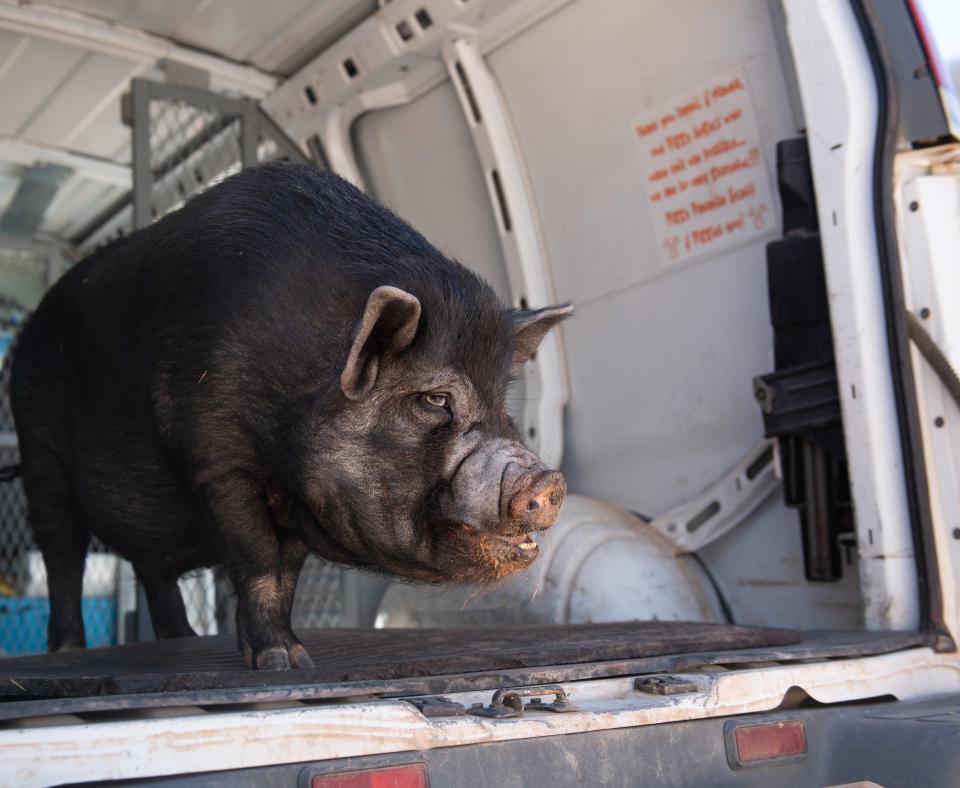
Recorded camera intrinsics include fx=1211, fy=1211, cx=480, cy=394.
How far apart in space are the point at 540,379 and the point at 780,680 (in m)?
2.07

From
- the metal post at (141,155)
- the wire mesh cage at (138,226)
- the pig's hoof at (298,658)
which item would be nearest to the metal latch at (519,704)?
the pig's hoof at (298,658)

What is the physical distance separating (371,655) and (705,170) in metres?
1.94

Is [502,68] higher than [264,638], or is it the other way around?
[502,68]

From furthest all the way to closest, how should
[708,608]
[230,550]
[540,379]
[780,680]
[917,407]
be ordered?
[540,379] < [708,608] < [917,407] < [230,550] < [780,680]

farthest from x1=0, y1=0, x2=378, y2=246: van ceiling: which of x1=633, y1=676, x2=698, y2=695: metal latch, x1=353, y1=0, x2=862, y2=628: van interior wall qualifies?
x1=633, y1=676, x2=698, y2=695: metal latch

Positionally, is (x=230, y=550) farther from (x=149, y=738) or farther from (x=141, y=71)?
(x=141, y=71)

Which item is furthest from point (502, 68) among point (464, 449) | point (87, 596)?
point (87, 596)

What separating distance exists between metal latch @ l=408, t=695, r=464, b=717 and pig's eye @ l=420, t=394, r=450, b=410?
715 mm

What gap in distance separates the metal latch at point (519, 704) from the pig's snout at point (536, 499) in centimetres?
31

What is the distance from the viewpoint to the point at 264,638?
7.64 ft

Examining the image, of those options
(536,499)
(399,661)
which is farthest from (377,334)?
(399,661)

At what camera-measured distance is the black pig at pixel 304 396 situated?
7.43ft

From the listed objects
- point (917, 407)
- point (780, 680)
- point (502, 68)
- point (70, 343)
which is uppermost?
point (502, 68)

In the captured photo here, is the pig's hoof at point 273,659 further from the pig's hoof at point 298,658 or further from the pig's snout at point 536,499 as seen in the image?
the pig's snout at point 536,499
